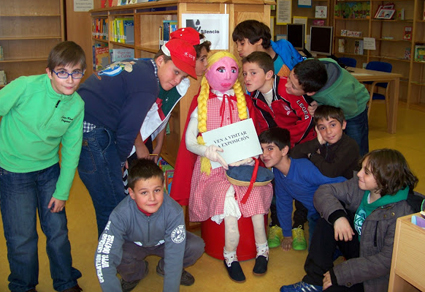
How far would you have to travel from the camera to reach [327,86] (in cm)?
263

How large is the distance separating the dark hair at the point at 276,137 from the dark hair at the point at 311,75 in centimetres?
30

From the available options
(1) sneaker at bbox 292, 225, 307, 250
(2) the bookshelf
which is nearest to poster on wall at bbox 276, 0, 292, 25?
(1) sneaker at bbox 292, 225, 307, 250

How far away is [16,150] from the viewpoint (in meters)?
2.03

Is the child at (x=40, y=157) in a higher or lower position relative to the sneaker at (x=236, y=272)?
higher

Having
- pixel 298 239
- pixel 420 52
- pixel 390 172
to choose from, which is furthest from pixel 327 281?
pixel 420 52

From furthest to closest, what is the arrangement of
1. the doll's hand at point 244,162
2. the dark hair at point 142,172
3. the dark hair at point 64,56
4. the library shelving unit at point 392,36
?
1. the library shelving unit at point 392,36
2. the doll's hand at point 244,162
3. the dark hair at point 142,172
4. the dark hair at point 64,56

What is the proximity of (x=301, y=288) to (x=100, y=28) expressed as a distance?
4584mm

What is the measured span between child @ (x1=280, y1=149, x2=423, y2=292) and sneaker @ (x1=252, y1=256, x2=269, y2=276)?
240 mm

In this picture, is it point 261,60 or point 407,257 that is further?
point 261,60

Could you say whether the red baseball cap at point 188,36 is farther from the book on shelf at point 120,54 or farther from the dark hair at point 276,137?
the book on shelf at point 120,54

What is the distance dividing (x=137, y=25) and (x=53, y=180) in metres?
2.17

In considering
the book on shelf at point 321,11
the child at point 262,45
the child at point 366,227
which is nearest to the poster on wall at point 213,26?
the child at point 262,45

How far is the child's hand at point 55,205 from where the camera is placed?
6.98ft

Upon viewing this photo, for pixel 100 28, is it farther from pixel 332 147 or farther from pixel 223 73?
pixel 332 147
